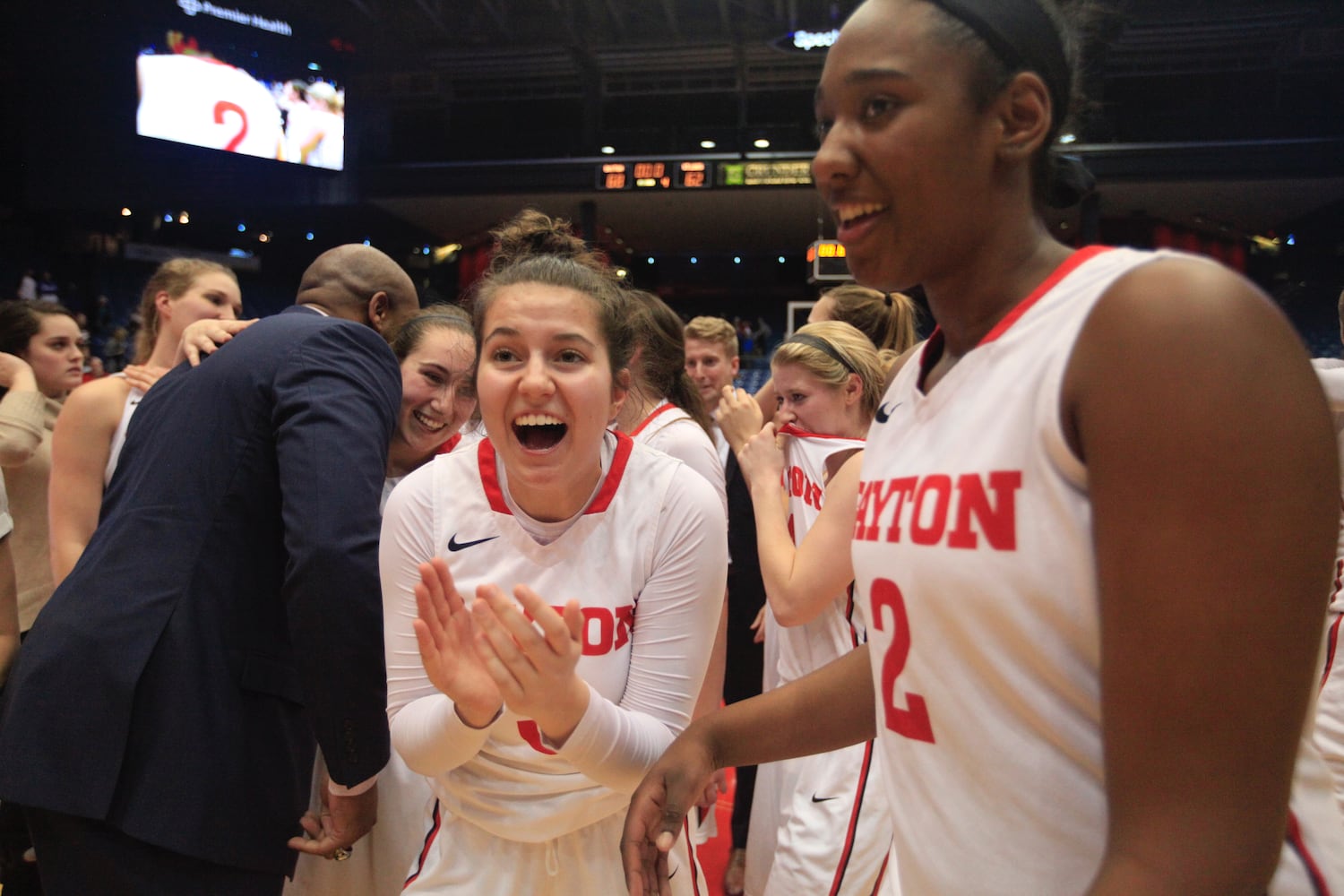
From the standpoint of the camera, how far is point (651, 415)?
10.3 feet

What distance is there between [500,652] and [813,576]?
115cm

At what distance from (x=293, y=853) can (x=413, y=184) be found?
1414 cm

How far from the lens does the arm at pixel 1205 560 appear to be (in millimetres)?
670

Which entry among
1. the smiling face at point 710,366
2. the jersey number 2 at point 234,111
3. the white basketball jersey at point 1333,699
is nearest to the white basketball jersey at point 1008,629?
the white basketball jersey at point 1333,699

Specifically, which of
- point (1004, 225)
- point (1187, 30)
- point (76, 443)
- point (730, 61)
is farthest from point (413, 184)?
point (1004, 225)

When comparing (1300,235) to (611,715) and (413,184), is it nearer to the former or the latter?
(413,184)

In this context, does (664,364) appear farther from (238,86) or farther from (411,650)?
(238,86)

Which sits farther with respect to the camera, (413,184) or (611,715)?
(413,184)

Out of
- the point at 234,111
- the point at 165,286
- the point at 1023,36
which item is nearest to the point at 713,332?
the point at 165,286

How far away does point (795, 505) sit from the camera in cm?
273

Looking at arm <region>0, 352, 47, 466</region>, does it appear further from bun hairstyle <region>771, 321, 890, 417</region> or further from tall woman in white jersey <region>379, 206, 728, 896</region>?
bun hairstyle <region>771, 321, 890, 417</region>

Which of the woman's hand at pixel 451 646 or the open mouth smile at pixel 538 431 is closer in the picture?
the woman's hand at pixel 451 646

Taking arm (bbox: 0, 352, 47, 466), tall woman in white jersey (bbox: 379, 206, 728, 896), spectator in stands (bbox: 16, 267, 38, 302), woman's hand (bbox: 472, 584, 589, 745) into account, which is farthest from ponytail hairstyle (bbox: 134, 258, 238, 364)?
spectator in stands (bbox: 16, 267, 38, 302)

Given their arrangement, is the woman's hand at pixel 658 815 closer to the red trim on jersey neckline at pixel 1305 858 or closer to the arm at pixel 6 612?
the red trim on jersey neckline at pixel 1305 858
